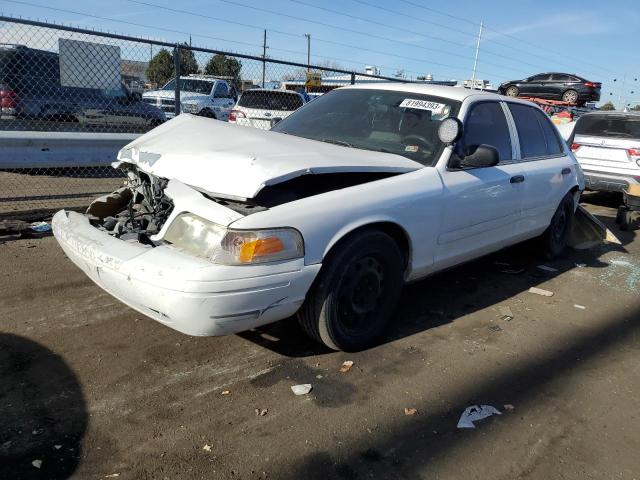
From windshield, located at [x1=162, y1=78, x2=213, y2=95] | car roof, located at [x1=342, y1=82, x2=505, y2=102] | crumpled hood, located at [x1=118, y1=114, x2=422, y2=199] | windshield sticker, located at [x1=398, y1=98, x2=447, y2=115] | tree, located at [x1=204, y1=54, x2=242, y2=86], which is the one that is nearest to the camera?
crumpled hood, located at [x1=118, y1=114, x2=422, y2=199]

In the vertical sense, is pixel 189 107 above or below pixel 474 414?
above

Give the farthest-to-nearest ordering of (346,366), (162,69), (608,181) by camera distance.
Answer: (162,69) < (608,181) < (346,366)

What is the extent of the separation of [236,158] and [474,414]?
1.95 m

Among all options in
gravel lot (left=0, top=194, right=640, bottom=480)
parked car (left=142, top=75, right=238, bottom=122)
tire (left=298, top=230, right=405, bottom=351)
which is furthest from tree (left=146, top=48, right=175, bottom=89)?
tire (left=298, top=230, right=405, bottom=351)

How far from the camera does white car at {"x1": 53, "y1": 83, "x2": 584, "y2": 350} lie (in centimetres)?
278

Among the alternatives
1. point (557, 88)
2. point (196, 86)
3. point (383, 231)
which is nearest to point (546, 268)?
point (383, 231)

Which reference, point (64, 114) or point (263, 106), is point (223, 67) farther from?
point (64, 114)

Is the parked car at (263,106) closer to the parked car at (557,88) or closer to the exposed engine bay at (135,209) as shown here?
the exposed engine bay at (135,209)

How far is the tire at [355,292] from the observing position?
3.16m

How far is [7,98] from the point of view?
7.56 meters

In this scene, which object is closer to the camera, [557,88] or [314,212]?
[314,212]

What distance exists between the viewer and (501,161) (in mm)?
4508

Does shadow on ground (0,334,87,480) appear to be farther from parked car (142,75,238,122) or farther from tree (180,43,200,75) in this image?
parked car (142,75,238,122)

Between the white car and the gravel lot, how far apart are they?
15.4 inches
